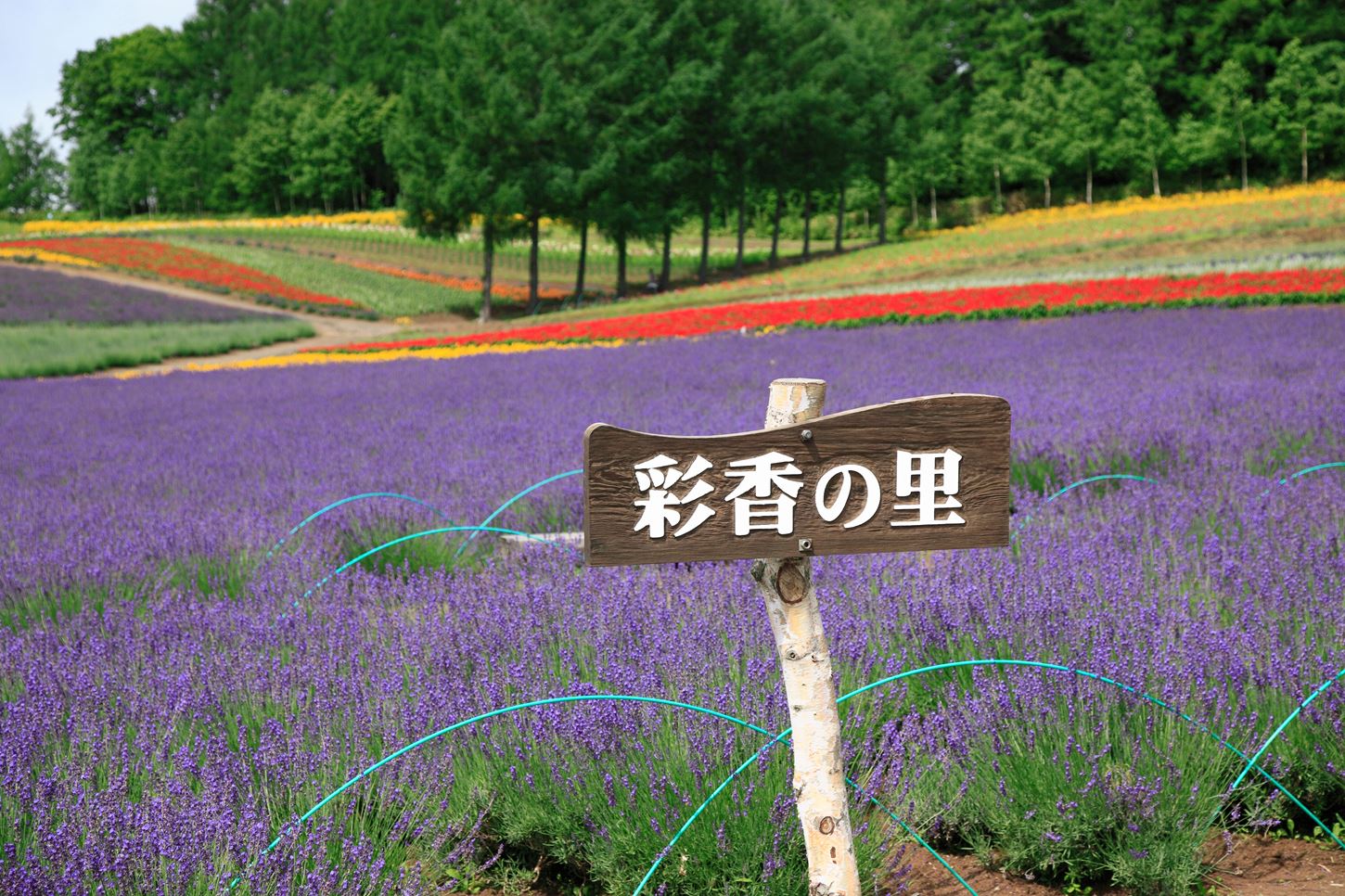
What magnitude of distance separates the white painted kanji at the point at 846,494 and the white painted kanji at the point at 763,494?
0.17 feet

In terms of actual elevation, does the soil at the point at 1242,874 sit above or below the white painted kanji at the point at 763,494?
below

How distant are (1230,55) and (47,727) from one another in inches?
2144

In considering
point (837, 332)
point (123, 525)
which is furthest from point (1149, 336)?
point (123, 525)

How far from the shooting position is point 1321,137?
41.1 metres

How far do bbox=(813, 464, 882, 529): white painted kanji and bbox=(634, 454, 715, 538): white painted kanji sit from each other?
19 centimetres

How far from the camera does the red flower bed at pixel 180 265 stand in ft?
116

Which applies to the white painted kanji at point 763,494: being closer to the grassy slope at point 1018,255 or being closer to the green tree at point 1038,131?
the grassy slope at point 1018,255

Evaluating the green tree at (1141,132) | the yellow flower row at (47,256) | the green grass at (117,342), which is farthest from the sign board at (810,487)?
the green tree at (1141,132)

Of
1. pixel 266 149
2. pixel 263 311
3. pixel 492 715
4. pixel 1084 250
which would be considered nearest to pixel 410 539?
pixel 492 715

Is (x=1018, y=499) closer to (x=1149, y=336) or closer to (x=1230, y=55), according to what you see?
(x=1149, y=336)

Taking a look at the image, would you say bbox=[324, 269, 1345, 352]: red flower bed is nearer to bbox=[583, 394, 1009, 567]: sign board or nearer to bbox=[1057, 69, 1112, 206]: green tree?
bbox=[583, 394, 1009, 567]: sign board

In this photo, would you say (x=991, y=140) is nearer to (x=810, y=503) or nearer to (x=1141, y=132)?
(x=1141, y=132)

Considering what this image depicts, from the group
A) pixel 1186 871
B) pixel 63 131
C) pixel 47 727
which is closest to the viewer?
pixel 1186 871

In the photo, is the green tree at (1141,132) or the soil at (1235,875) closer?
the soil at (1235,875)
